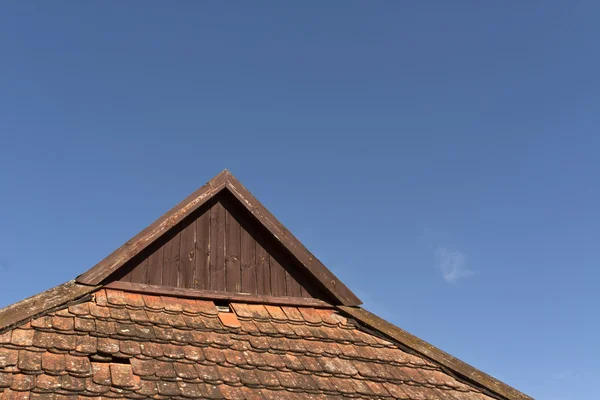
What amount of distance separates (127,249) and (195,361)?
1.53m

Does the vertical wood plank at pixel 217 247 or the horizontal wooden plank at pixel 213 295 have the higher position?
the vertical wood plank at pixel 217 247

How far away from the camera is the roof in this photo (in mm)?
4969

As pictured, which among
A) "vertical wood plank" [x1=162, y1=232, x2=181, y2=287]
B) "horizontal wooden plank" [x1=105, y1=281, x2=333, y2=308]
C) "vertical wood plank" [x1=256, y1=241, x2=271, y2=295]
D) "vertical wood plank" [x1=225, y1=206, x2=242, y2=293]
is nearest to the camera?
"horizontal wooden plank" [x1=105, y1=281, x2=333, y2=308]

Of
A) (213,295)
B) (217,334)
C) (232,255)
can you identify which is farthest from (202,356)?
(232,255)

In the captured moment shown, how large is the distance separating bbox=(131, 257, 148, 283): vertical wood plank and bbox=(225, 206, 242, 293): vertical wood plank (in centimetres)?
90

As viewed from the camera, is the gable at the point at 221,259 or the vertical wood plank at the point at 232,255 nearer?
the gable at the point at 221,259

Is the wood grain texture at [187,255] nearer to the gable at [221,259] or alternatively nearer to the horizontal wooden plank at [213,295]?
the gable at [221,259]

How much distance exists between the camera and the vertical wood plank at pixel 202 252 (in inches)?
260

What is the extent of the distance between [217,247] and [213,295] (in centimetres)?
64

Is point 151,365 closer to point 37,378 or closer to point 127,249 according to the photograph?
point 37,378

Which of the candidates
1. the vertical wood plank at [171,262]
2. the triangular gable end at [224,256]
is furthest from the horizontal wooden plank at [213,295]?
the vertical wood plank at [171,262]

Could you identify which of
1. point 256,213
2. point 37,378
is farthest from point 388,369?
point 37,378

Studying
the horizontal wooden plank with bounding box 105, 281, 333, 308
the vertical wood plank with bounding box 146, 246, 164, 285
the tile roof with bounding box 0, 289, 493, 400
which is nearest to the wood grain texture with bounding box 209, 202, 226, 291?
the horizontal wooden plank with bounding box 105, 281, 333, 308

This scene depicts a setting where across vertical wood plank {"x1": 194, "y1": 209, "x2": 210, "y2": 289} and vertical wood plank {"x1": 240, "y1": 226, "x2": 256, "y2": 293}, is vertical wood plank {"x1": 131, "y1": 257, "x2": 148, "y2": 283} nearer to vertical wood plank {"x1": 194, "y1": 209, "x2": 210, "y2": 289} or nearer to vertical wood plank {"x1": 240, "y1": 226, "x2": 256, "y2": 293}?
vertical wood plank {"x1": 194, "y1": 209, "x2": 210, "y2": 289}
